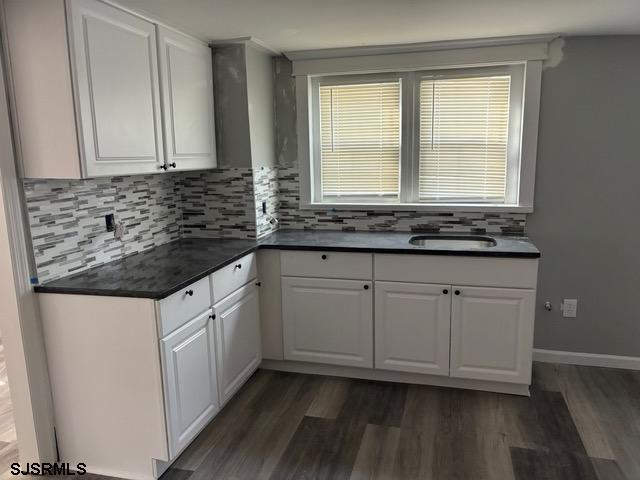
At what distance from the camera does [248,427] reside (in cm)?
257

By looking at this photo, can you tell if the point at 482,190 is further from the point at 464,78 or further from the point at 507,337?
the point at 507,337

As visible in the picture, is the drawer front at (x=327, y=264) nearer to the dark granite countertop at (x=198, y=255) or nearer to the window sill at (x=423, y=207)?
the dark granite countertop at (x=198, y=255)

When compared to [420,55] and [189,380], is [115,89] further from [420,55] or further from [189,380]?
[420,55]

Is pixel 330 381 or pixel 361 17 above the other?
pixel 361 17

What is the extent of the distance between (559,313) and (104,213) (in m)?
2.76

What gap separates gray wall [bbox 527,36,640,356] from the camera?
2.94m

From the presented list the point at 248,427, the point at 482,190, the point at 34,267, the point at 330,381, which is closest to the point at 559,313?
the point at 482,190

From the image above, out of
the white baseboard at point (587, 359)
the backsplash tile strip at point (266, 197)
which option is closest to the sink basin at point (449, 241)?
the white baseboard at point (587, 359)

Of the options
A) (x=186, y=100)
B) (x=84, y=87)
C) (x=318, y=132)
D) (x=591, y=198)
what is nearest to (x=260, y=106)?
(x=318, y=132)

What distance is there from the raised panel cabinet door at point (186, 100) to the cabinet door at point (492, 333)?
5.38 ft

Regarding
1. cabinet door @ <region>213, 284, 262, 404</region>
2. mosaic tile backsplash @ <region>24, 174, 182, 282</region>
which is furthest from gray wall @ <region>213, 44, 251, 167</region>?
cabinet door @ <region>213, 284, 262, 404</region>

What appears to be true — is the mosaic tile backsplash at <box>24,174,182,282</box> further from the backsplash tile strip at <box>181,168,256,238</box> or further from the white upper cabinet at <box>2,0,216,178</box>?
the white upper cabinet at <box>2,0,216,178</box>

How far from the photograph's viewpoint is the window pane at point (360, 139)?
3.34 metres

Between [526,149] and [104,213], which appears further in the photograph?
[526,149]
